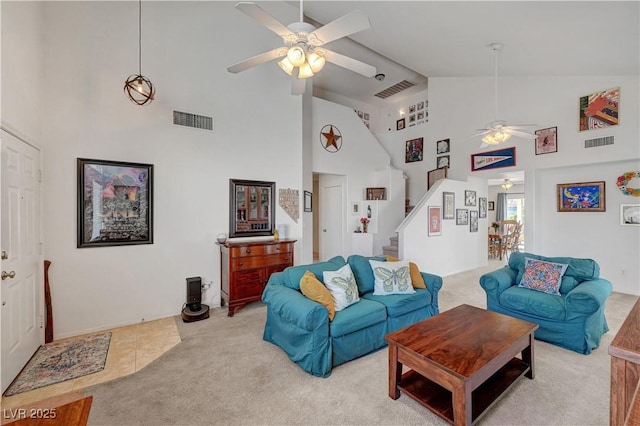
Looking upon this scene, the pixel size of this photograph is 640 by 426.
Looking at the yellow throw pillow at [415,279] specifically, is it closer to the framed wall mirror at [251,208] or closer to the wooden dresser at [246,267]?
the wooden dresser at [246,267]

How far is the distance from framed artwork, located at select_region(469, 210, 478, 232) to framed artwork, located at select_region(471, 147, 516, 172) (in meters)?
1.03

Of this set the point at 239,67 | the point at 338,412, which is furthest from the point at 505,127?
the point at 338,412

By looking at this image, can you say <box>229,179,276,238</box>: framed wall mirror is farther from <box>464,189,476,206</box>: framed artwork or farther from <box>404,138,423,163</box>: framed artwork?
<box>404,138,423,163</box>: framed artwork

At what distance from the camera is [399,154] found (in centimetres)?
834

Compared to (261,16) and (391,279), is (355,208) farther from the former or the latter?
(261,16)

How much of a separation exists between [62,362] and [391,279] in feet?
11.2

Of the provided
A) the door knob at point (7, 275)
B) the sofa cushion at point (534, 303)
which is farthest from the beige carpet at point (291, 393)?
the door knob at point (7, 275)

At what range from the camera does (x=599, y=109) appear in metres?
4.66

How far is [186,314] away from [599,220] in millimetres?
6943

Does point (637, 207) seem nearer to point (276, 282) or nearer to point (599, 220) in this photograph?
point (599, 220)

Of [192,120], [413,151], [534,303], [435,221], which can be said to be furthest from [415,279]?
[413,151]

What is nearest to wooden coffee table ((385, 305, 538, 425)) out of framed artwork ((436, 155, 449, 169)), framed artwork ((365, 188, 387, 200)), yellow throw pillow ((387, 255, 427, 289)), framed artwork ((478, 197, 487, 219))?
yellow throw pillow ((387, 255, 427, 289))

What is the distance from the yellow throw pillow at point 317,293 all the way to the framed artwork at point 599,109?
5.52 metres

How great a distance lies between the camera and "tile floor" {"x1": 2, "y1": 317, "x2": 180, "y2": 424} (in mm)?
2186
